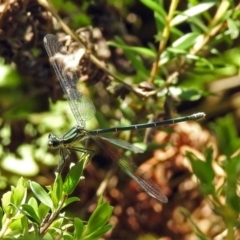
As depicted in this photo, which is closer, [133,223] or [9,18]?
[9,18]

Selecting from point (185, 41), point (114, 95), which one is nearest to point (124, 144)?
point (114, 95)

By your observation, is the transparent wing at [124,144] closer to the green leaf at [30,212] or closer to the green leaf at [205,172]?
the green leaf at [205,172]

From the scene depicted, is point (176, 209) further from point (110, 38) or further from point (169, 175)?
point (110, 38)

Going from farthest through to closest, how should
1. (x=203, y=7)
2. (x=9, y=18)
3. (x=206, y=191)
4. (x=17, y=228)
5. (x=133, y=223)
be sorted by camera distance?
(x=133, y=223) → (x=203, y=7) → (x=9, y=18) → (x=206, y=191) → (x=17, y=228)

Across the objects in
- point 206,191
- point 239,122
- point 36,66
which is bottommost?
point 239,122

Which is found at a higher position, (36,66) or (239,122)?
(36,66)

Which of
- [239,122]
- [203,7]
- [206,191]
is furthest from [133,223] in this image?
[239,122]

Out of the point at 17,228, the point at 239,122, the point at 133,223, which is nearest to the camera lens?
the point at 17,228
